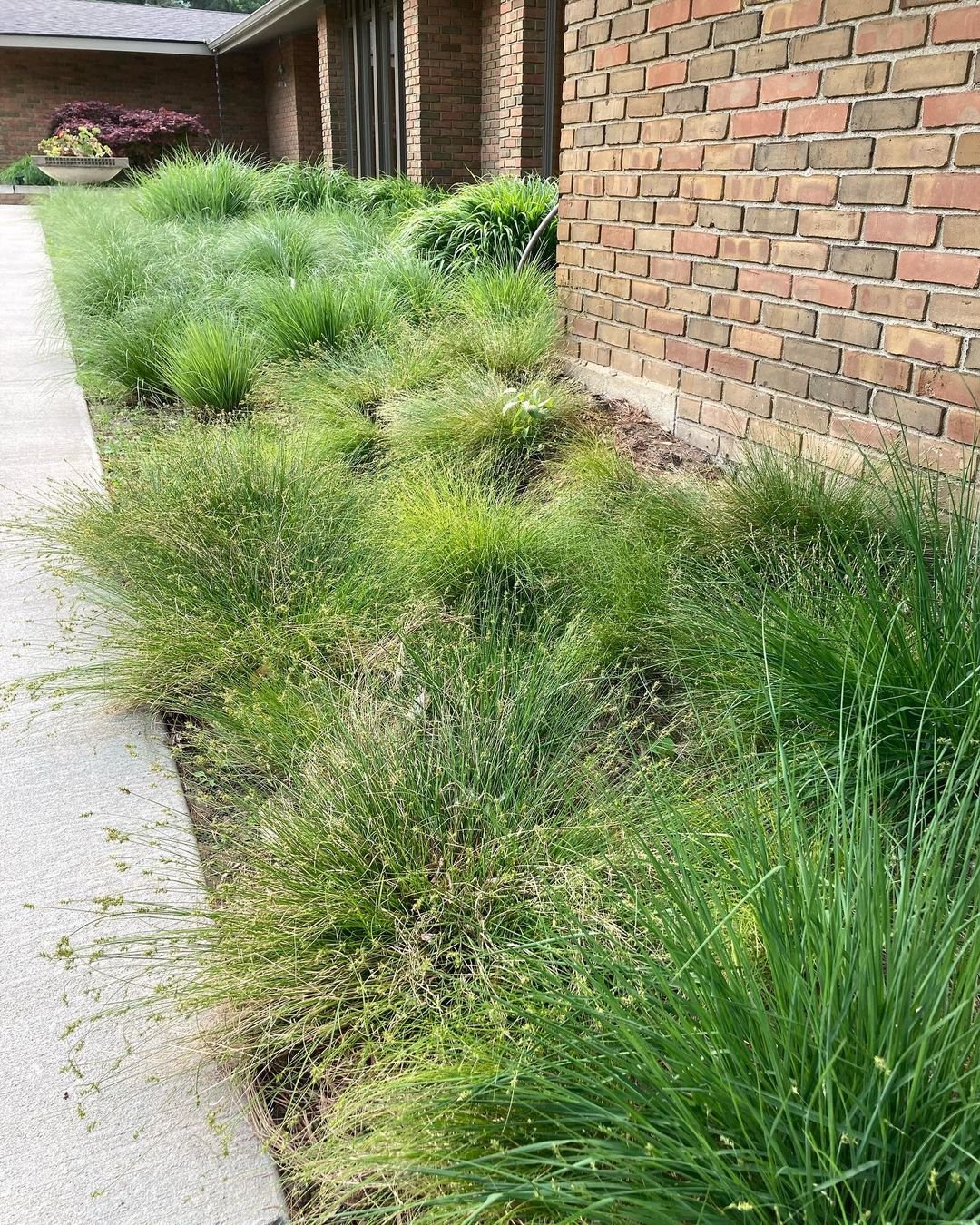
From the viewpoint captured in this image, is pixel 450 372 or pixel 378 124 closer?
pixel 450 372

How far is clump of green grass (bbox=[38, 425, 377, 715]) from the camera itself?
270 cm

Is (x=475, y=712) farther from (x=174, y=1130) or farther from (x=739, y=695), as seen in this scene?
(x=174, y=1130)

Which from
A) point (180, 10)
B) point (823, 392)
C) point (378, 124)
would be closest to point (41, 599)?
point (823, 392)

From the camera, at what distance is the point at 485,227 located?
6.76 meters

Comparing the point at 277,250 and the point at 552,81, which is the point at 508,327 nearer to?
the point at 277,250

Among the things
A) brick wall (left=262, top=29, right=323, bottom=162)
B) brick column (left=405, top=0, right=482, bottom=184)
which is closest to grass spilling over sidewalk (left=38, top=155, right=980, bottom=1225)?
brick column (left=405, top=0, right=482, bottom=184)

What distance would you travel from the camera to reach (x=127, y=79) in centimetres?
2256

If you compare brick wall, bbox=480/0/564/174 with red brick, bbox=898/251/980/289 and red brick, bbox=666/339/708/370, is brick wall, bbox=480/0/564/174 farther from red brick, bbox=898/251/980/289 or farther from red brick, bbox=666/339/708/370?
red brick, bbox=898/251/980/289

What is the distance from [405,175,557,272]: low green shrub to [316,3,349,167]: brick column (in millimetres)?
8640

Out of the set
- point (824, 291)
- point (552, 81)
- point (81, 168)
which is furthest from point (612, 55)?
point (81, 168)

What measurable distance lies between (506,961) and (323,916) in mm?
349

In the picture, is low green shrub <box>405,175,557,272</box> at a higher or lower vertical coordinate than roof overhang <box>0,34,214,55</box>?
lower

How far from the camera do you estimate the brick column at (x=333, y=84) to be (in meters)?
14.8

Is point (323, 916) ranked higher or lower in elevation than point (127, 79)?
lower
